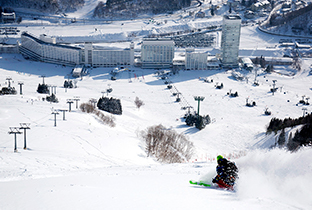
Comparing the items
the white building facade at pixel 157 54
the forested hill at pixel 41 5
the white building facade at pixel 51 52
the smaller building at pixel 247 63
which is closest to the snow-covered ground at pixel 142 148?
the smaller building at pixel 247 63

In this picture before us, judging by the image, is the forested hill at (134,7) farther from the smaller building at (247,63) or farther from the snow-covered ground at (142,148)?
the smaller building at (247,63)

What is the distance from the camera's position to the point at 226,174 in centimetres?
1631

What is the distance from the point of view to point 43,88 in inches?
2271

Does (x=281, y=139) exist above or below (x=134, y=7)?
below

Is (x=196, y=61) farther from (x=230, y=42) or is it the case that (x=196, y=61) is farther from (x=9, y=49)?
(x=9, y=49)

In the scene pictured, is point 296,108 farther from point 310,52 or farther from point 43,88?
point 310,52

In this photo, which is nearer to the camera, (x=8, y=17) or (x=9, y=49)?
(x=9, y=49)

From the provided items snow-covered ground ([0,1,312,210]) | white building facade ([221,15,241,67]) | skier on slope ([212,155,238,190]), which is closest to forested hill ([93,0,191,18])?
white building facade ([221,15,241,67])

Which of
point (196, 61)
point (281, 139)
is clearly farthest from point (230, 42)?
point (281, 139)

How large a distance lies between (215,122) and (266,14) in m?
95.2

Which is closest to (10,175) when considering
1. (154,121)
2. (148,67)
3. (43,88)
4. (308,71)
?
(154,121)

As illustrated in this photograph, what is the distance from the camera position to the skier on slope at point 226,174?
16.3 meters

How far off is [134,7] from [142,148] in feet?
A: 372

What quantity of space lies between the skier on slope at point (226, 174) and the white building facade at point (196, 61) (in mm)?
70035
